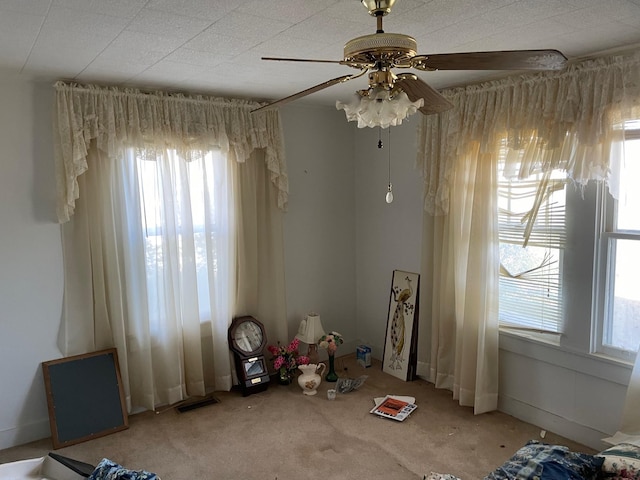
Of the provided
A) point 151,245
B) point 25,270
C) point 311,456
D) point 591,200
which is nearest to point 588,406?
point 591,200

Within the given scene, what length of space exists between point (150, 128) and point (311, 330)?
81.5 inches

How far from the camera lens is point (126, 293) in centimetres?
353

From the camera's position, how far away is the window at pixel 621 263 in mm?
2824

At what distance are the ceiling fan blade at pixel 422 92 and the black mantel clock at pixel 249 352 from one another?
2570 millimetres

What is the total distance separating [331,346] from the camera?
410 centimetres

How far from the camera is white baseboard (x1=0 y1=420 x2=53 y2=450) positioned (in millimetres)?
3191

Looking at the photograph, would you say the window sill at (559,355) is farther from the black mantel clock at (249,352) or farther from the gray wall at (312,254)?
the black mantel clock at (249,352)

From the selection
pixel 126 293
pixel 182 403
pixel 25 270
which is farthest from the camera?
pixel 182 403

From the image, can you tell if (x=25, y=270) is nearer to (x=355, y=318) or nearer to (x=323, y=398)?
(x=323, y=398)

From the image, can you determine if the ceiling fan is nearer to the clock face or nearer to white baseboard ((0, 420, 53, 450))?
the clock face

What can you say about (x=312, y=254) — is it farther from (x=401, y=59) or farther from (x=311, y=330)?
(x=401, y=59)

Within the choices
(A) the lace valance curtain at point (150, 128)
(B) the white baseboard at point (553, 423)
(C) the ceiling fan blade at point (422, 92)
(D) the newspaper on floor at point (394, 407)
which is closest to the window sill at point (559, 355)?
(B) the white baseboard at point (553, 423)

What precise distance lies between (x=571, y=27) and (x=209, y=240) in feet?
9.08

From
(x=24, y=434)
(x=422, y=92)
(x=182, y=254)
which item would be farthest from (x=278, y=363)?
(x=422, y=92)
